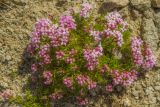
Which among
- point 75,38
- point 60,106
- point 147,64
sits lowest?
point 60,106

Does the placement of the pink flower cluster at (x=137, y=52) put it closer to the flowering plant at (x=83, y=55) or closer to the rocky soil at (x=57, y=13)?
the flowering plant at (x=83, y=55)

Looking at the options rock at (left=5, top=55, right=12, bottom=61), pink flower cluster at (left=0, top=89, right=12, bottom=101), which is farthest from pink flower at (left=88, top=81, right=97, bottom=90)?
rock at (left=5, top=55, right=12, bottom=61)

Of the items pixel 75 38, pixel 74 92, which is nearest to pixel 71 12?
pixel 75 38

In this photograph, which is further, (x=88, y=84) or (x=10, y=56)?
(x=10, y=56)

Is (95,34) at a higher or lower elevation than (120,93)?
higher

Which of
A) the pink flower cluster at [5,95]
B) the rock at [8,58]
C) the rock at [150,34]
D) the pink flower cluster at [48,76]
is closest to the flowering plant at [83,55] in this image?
the pink flower cluster at [48,76]

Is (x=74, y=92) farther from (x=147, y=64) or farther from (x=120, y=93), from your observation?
(x=147, y=64)

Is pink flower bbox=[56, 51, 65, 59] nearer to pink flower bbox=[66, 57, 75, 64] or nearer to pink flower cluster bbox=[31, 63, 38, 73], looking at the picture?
pink flower bbox=[66, 57, 75, 64]
